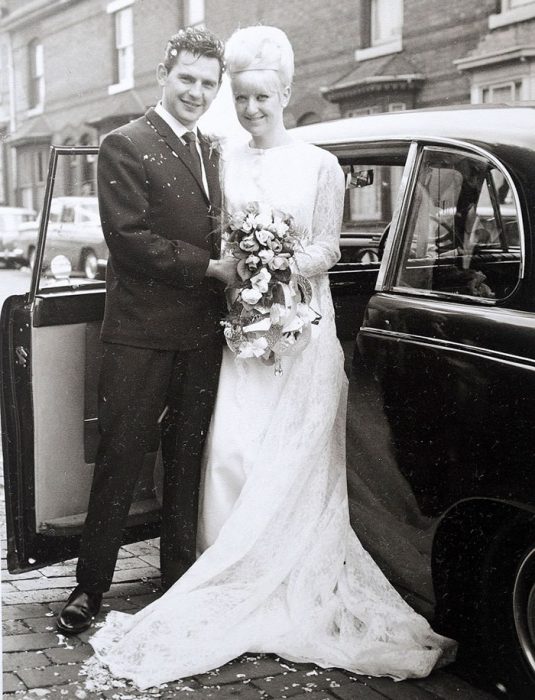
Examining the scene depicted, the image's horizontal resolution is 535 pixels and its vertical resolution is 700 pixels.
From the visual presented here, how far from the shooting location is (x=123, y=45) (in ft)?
20.4

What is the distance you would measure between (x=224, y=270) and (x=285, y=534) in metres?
0.94

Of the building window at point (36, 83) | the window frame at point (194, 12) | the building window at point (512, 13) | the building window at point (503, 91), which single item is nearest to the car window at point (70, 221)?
the window frame at point (194, 12)

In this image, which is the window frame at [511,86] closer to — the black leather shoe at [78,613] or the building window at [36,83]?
the building window at [36,83]

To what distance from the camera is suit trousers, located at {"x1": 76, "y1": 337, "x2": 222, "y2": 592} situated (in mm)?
3318

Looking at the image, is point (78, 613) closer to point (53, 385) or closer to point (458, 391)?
point (53, 385)

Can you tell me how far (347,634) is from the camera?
3.10 meters

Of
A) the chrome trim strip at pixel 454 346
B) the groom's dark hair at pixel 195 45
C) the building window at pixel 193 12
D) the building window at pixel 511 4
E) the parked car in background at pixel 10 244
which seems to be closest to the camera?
the chrome trim strip at pixel 454 346

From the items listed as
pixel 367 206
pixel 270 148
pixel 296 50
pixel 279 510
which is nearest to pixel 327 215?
pixel 270 148

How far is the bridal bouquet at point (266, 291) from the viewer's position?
10.2 feet

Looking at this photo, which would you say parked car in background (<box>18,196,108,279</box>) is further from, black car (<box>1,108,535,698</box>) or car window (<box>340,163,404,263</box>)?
car window (<box>340,163,404,263</box>)

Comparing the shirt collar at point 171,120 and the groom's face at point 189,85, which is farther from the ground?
the groom's face at point 189,85

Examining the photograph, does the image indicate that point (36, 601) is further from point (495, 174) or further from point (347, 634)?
point (495, 174)

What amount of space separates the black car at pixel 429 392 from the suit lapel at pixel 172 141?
40 centimetres

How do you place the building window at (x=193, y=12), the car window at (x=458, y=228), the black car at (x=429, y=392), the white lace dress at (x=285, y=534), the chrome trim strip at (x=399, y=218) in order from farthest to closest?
the building window at (x=193, y=12) < the chrome trim strip at (x=399, y=218) < the white lace dress at (x=285, y=534) < the car window at (x=458, y=228) < the black car at (x=429, y=392)
